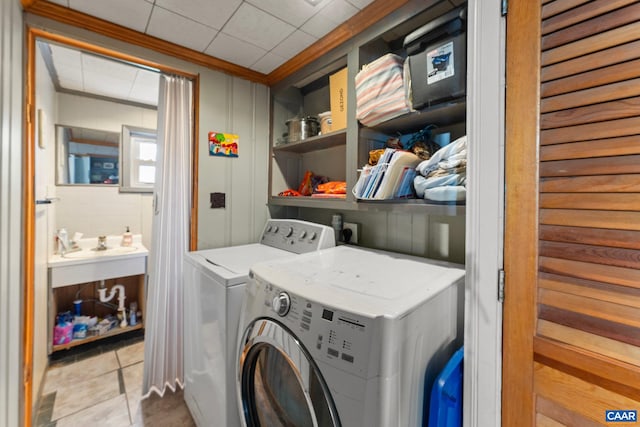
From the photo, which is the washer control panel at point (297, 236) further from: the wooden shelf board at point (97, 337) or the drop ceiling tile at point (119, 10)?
the wooden shelf board at point (97, 337)

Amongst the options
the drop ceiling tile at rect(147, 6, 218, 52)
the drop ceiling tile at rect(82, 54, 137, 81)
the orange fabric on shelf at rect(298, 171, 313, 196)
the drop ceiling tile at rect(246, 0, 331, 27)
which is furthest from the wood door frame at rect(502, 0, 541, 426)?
the drop ceiling tile at rect(82, 54, 137, 81)

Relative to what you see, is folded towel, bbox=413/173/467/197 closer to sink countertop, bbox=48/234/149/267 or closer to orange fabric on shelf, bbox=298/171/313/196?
orange fabric on shelf, bbox=298/171/313/196

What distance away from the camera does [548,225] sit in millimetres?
771

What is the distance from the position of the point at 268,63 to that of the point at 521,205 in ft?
5.80

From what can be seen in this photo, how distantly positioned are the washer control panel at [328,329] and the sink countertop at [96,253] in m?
2.06

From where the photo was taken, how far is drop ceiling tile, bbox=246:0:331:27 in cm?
130

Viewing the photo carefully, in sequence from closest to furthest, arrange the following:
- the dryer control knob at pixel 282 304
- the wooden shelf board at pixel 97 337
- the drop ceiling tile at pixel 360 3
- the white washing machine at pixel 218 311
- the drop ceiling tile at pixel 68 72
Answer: the dryer control knob at pixel 282 304, the white washing machine at pixel 218 311, the drop ceiling tile at pixel 360 3, the drop ceiling tile at pixel 68 72, the wooden shelf board at pixel 97 337

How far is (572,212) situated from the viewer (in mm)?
729

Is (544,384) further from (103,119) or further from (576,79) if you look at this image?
(103,119)

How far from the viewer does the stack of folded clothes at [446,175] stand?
1.09m

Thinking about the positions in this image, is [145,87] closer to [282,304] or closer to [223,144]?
[223,144]

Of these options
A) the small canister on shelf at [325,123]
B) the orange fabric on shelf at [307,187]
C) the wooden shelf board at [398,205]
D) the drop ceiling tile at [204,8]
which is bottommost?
the wooden shelf board at [398,205]

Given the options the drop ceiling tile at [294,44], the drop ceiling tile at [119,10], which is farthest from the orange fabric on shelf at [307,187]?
the drop ceiling tile at [119,10]

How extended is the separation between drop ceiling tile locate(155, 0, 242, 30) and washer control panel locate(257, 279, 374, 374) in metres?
1.36
